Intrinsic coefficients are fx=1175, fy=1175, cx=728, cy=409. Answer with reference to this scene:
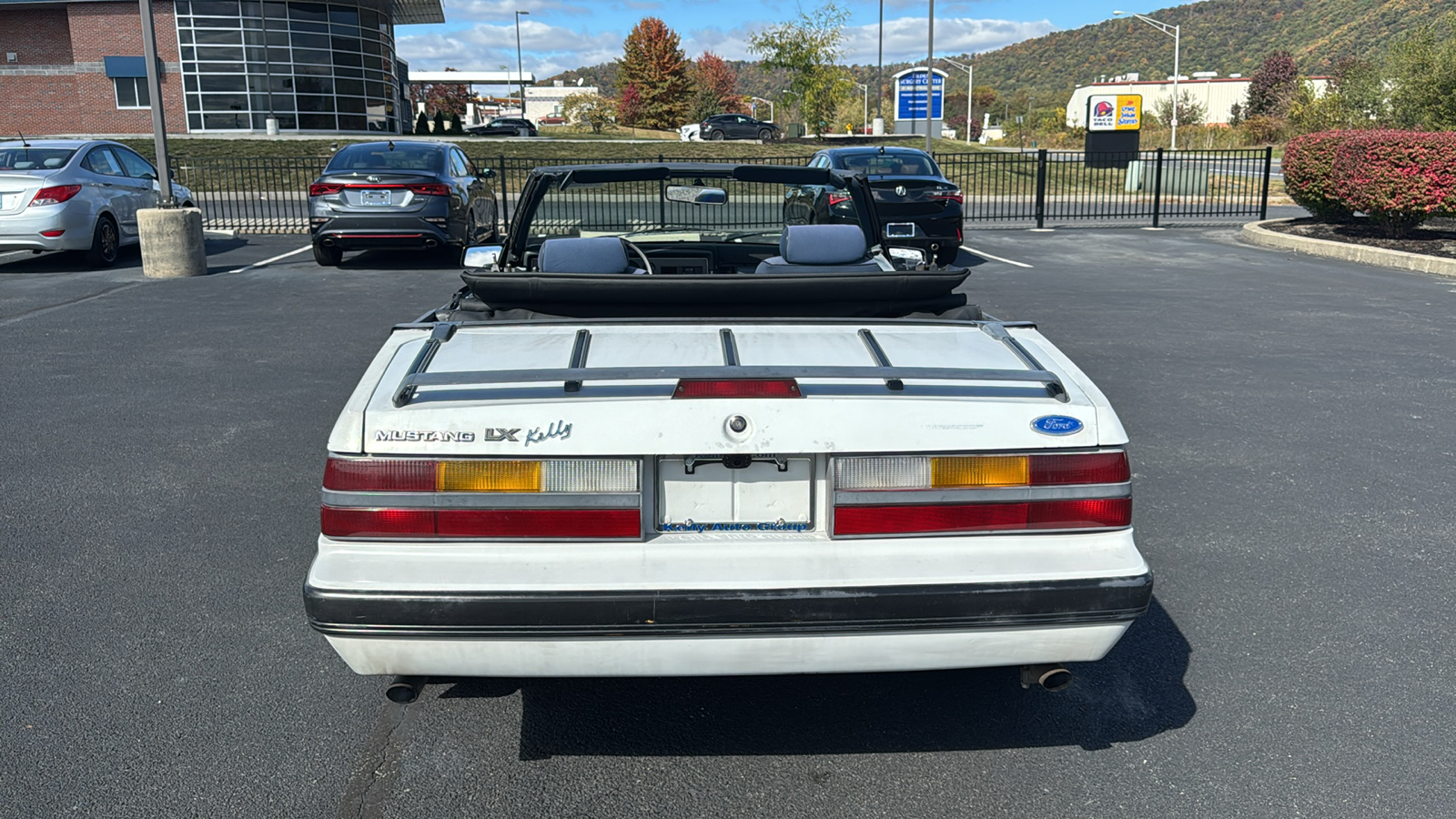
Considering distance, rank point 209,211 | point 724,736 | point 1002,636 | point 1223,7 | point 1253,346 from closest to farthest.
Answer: point 1002,636
point 724,736
point 1253,346
point 209,211
point 1223,7

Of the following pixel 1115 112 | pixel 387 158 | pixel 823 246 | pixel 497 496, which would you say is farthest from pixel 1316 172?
pixel 1115 112

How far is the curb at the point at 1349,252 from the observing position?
47.2 ft

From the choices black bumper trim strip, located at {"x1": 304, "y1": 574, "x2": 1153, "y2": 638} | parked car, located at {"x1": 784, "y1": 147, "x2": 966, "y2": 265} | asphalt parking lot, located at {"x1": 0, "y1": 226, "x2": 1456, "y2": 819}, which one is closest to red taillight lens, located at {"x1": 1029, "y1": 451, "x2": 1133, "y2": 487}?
black bumper trim strip, located at {"x1": 304, "y1": 574, "x2": 1153, "y2": 638}

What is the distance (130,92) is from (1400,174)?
1683 inches

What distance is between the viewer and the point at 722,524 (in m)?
2.90

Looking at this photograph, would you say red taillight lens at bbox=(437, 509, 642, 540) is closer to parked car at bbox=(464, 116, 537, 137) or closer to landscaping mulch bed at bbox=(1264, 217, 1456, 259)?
landscaping mulch bed at bbox=(1264, 217, 1456, 259)

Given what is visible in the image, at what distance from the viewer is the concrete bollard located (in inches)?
514

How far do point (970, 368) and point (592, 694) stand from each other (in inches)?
60.2

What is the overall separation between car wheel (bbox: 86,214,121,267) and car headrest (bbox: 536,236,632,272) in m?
11.8

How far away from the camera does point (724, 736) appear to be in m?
3.35

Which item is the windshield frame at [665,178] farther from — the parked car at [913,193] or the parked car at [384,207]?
the parked car at [384,207]

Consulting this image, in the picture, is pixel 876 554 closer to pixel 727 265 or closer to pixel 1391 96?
pixel 727 265

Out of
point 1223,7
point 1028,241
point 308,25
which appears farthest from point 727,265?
point 1223,7

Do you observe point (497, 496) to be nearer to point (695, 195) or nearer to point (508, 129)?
point (695, 195)
